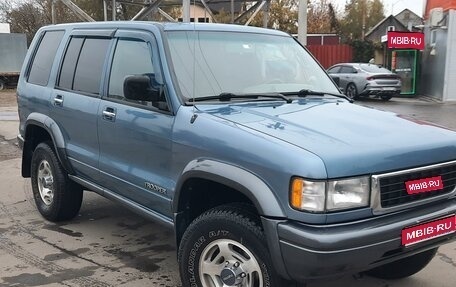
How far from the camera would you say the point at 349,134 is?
3.23 meters

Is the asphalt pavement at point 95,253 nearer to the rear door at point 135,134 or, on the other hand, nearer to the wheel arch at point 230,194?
the rear door at point 135,134

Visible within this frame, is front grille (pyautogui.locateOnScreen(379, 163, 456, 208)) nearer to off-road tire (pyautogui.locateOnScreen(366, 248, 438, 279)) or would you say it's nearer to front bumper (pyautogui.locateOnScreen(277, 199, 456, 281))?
front bumper (pyautogui.locateOnScreen(277, 199, 456, 281))

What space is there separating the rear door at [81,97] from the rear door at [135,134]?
0.55 ft

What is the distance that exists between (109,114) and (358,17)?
49.3 meters

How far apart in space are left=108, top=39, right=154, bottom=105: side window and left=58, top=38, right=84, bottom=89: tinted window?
0.76 meters

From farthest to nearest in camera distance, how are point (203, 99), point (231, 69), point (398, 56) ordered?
point (398, 56)
point (231, 69)
point (203, 99)

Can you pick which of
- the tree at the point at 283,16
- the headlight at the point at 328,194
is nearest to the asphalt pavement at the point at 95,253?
the headlight at the point at 328,194

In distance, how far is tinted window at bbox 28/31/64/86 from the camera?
5512 millimetres

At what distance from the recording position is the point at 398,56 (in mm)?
22078

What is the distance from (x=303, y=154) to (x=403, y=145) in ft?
2.24

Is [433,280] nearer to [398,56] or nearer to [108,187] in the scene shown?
[108,187]

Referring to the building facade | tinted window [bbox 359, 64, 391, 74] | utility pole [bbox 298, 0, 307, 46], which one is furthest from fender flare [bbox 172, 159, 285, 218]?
tinted window [bbox 359, 64, 391, 74]

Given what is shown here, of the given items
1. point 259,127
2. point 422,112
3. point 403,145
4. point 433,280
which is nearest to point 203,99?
point 259,127

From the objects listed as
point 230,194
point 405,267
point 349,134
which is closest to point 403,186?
point 349,134
